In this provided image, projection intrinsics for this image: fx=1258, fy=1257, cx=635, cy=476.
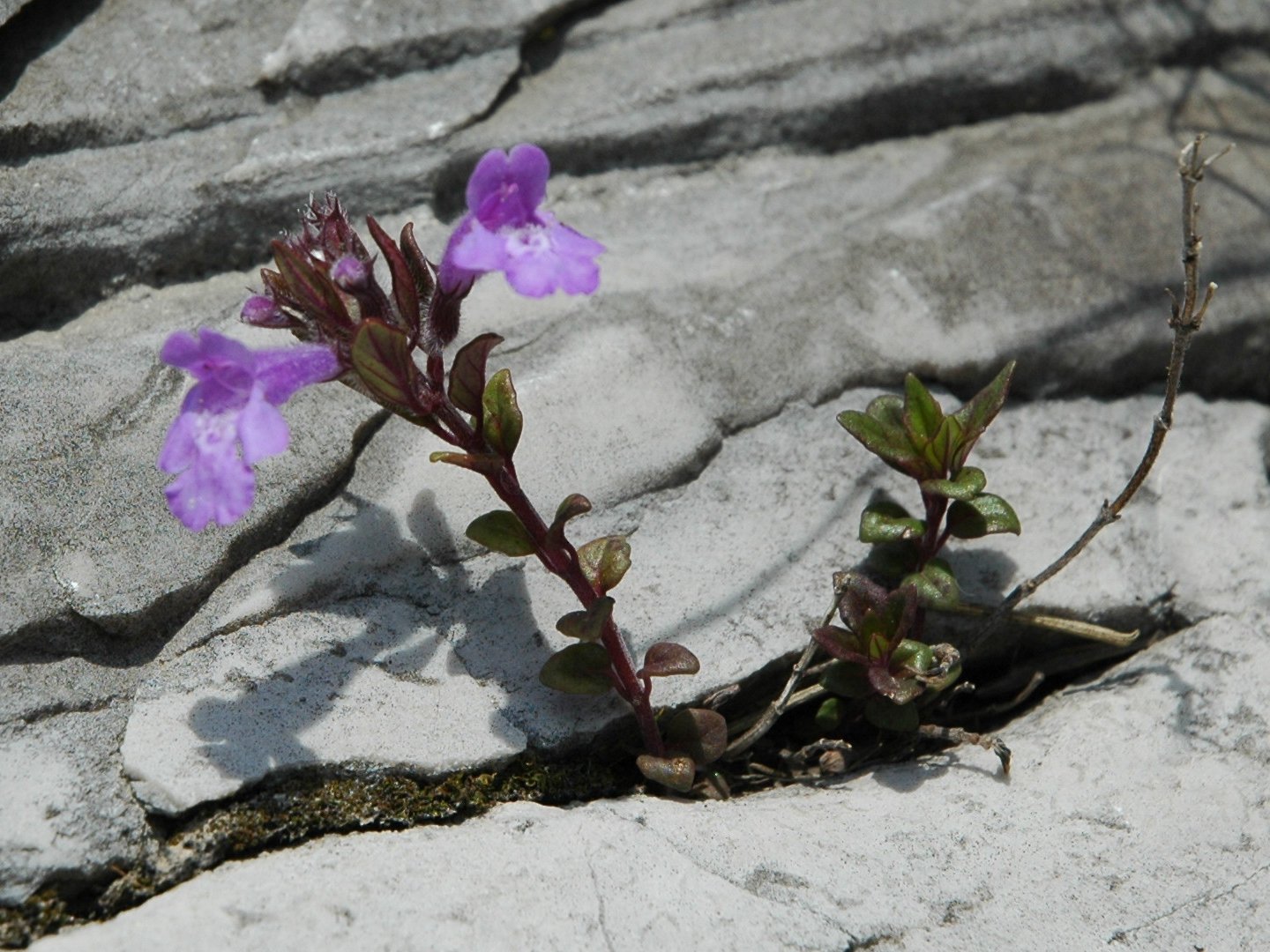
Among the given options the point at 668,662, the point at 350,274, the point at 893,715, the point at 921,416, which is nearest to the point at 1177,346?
the point at 921,416

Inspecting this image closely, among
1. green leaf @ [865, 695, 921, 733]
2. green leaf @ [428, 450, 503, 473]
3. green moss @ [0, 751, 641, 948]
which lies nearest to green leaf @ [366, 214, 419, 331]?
green leaf @ [428, 450, 503, 473]

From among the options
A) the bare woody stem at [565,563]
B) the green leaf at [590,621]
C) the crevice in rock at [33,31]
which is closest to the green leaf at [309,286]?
the bare woody stem at [565,563]

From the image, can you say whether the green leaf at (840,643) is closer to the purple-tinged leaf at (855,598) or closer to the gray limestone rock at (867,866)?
the purple-tinged leaf at (855,598)

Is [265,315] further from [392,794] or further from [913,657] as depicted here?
[913,657]

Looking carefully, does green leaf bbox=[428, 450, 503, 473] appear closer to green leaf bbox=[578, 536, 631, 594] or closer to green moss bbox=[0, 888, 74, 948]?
green leaf bbox=[578, 536, 631, 594]

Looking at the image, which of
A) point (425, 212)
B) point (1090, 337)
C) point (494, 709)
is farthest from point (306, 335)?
point (1090, 337)

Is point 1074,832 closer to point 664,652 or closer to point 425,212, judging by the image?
point 664,652
